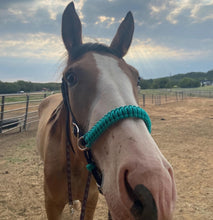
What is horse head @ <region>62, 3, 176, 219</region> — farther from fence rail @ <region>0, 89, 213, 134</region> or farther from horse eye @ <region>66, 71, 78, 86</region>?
fence rail @ <region>0, 89, 213, 134</region>

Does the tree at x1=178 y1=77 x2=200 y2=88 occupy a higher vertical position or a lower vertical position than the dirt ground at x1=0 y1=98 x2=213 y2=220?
higher

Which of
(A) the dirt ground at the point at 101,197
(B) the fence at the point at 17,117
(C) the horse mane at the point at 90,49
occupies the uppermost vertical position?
(C) the horse mane at the point at 90,49

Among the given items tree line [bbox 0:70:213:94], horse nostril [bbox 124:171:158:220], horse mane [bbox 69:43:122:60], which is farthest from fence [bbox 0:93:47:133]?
horse nostril [bbox 124:171:158:220]

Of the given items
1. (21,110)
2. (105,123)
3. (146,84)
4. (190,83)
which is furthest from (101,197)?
(190,83)

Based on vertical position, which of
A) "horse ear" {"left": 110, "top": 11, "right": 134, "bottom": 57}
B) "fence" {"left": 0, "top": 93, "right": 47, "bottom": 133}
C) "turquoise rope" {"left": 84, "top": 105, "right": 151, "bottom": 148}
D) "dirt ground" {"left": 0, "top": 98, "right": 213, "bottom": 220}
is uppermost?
"horse ear" {"left": 110, "top": 11, "right": 134, "bottom": 57}

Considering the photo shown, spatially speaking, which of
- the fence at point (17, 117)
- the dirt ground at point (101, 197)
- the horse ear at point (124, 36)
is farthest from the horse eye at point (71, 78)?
the fence at point (17, 117)

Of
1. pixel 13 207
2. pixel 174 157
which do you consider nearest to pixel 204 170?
pixel 174 157

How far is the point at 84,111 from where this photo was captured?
57.0 inches

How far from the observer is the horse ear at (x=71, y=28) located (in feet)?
5.97

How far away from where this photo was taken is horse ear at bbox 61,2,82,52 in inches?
71.6

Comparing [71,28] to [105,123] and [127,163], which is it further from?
[127,163]

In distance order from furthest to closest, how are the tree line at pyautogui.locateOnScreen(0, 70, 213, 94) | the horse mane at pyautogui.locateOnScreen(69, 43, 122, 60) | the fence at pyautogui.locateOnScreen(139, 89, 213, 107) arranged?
the fence at pyautogui.locateOnScreen(139, 89, 213, 107) → the tree line at pyautogui.locateOnScreen(0, 70, 213, 94) → the horse mane at pyautogui.locateOnScreen(69, 43, 122, 60)

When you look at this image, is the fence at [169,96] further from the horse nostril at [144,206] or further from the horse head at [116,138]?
the horse nostril at [144,206]

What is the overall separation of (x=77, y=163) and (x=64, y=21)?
1.45m
